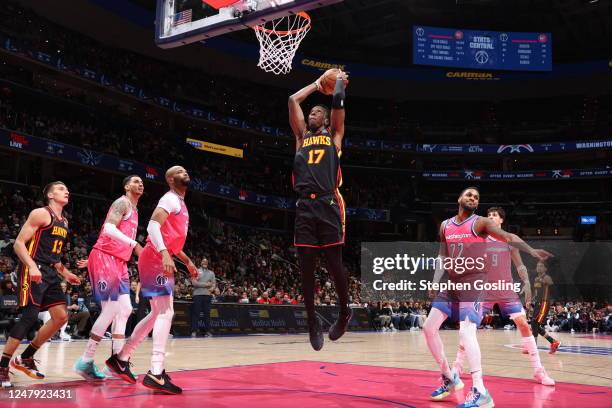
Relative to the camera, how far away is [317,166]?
5367mm

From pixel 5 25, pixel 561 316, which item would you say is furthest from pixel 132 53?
pixel 561 316

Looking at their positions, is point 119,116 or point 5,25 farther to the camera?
point 119,116

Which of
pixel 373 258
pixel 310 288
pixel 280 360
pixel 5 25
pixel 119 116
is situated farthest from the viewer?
pixel 373 258

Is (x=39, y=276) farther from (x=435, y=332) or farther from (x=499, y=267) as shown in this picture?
(x=499, y=267)

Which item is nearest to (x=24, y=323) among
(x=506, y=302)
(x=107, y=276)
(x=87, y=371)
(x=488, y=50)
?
(x=87, y=371)

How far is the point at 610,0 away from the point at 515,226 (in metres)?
14.3

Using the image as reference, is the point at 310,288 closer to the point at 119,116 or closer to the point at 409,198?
the point at 119,116

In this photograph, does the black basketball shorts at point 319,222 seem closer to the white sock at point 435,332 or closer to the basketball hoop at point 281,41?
the white sock at point 435,332

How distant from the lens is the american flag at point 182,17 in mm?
9250

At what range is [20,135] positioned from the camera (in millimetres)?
22234

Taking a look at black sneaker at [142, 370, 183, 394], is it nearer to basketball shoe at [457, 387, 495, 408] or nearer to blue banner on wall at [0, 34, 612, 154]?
basketball shoe at [457, 387, 495, 408]

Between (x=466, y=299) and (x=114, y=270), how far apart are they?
392 cm

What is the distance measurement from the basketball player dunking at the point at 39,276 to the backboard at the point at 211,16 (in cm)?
355

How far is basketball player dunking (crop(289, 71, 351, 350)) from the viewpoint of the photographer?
527cm
